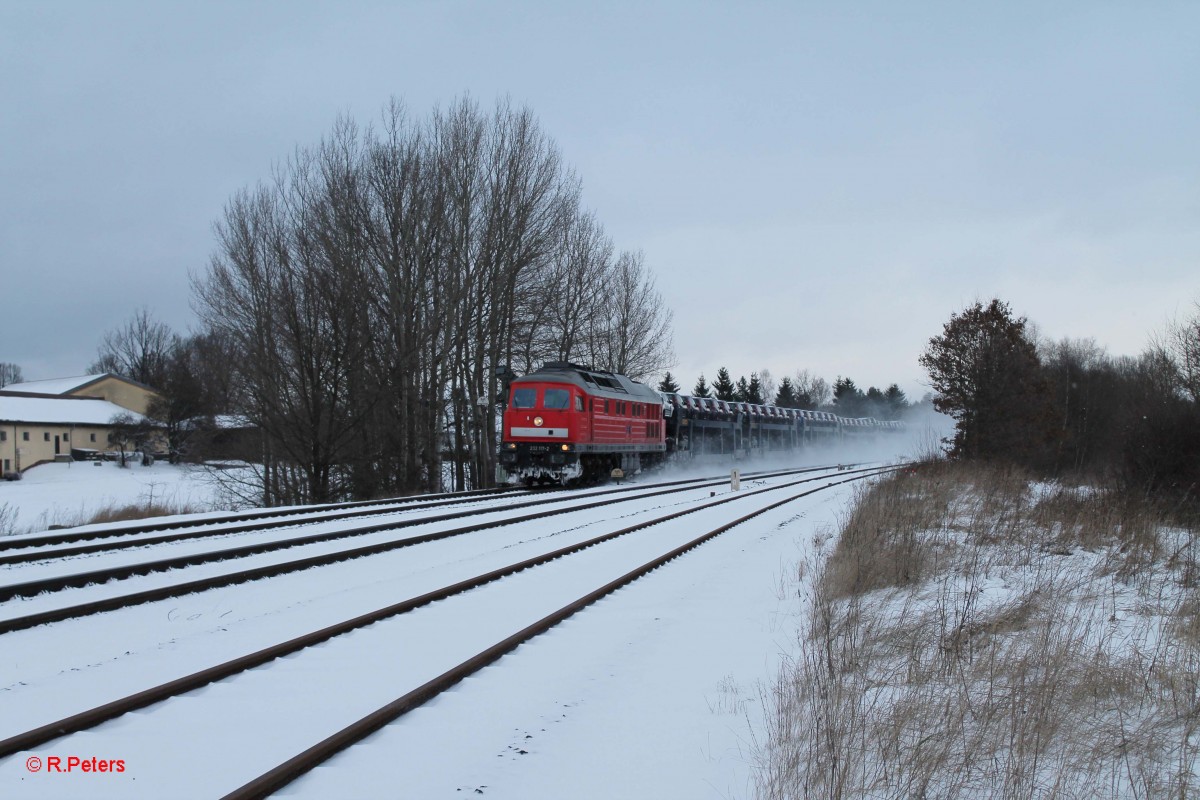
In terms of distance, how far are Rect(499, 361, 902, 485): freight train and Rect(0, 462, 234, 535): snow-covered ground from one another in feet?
33.0

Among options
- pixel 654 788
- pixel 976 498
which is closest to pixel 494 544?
pixel 654 788

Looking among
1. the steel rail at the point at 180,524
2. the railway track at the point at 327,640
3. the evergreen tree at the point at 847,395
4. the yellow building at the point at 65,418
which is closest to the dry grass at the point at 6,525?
the steel rail at the point at 180,524

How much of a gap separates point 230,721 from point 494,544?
7.94 metres

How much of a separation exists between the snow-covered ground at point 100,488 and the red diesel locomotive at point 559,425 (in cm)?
987

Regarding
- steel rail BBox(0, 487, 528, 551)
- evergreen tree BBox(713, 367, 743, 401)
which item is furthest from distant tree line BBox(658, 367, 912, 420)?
steel rail BBox(0, 487, 528, 551)

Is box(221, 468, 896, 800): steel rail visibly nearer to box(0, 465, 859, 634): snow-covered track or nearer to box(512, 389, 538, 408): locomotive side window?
box(0, 465, 859, 634): snow-covered track

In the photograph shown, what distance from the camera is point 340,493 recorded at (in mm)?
28328

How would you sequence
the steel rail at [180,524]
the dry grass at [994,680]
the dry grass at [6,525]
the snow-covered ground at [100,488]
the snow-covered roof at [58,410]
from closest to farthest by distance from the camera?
1. the dry grass at [994,680]
2. the steel rail at [180,524]
3. the dry grass at [6,525]
4. the snow-covered ground at [100,488]
5. the snow-covered roof at [58,410]

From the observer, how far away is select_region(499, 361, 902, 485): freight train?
2530 cm

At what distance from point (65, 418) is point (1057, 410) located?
69.4 metres

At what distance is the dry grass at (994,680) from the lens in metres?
4.01

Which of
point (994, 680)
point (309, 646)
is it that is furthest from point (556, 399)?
point (994, 680)

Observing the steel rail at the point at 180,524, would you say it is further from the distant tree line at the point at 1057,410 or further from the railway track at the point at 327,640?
the distant tree line at the point at 1057,410

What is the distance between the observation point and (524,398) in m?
26.0
